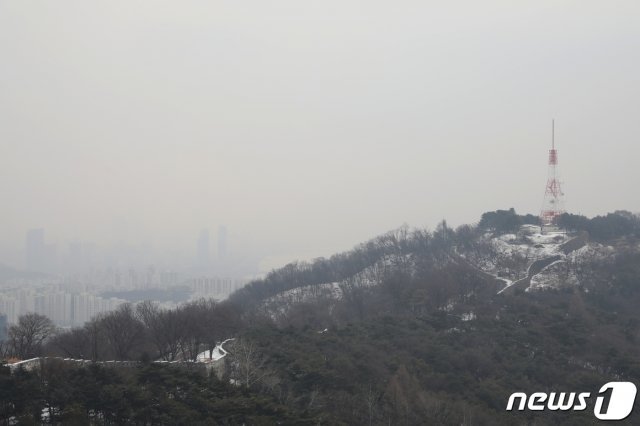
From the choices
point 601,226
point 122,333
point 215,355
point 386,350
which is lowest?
point 386,350

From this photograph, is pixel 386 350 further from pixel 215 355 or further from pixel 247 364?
pixel 247 364

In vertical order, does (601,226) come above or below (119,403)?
above

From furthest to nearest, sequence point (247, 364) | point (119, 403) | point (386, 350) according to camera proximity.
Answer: point (386, 350)
point (247, 364)
point (119, 403)

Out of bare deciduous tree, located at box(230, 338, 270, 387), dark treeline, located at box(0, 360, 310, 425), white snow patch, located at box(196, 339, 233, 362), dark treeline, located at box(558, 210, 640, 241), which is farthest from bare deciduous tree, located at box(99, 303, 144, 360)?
dark treeline, located at box(558, 210, 640, 241)

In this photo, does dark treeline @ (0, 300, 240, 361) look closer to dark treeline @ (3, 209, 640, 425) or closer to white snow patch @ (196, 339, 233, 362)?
dark treeline @ (3, 209, 640, 425)

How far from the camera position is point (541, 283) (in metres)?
42.2

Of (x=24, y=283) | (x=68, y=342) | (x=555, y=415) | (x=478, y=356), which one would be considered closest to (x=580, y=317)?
(x=478, y=356)

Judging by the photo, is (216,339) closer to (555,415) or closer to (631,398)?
(555,415)

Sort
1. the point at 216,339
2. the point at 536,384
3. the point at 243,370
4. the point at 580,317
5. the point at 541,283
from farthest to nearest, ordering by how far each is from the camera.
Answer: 1. the point at 541,283
2. the point at 580,317
3. the point at 216,339
4. the point at 536,384
5. the point at 243,370

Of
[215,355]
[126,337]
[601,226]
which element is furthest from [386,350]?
[601,226]

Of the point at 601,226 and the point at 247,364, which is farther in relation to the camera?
the point at 601,226

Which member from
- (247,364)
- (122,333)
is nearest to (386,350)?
(247,364)

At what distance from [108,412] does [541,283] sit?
113 ft

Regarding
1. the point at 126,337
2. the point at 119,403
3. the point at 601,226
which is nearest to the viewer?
the point at 119,403
